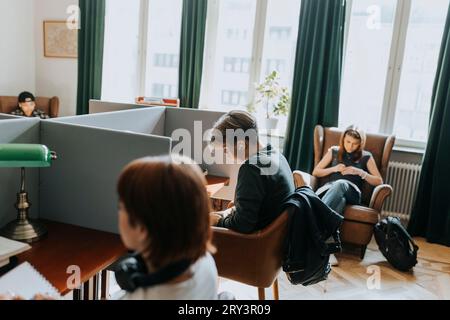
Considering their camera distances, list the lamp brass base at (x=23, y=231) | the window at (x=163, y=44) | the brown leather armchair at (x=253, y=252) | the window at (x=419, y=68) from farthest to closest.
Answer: the window at (x=163, y=44) → the window at (x=419, y=68) → the brown leather armchair at (x=253, y=252) → the lamp brass base at (x=23, y=231)

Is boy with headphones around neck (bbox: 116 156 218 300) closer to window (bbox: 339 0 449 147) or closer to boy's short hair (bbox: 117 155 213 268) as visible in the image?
boy's short hair (bbox: 117 155 213 268)

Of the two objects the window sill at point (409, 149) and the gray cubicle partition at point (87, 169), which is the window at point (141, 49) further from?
the gray cubicle partition at point (87, 169)

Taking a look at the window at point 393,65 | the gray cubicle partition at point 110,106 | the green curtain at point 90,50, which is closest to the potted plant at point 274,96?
the window at point 393,65

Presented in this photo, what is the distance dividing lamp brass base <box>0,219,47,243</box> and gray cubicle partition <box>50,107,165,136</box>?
57 cm

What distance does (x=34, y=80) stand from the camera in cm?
523

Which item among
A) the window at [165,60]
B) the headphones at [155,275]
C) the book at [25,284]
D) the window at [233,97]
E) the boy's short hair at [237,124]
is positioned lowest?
the book at [25,284]

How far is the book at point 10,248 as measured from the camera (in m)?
1.26

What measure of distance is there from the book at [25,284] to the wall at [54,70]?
423 cm

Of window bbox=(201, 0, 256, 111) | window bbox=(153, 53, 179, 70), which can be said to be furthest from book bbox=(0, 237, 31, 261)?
window bbox=(153, 53, 179, 70)

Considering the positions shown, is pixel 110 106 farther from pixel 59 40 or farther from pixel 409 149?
pixel 409 149

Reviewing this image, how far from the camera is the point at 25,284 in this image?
1.16m

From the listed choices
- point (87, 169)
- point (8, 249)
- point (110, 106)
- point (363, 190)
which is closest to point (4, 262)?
point (8, 249)

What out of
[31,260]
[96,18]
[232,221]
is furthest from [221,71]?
[31,260]
